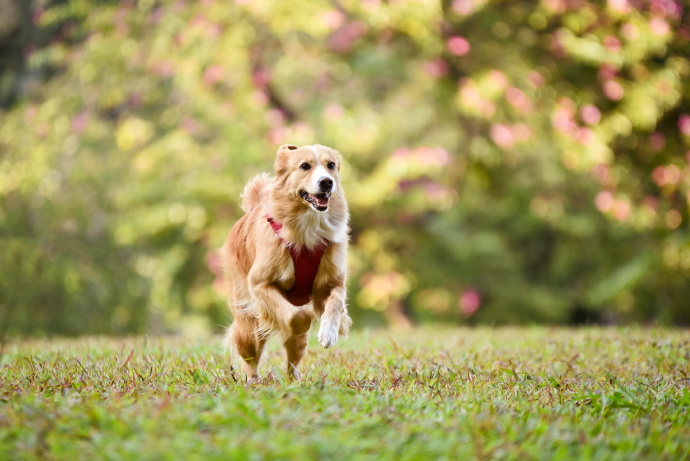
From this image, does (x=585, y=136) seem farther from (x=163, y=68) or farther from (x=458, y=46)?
(x=163, y=68)

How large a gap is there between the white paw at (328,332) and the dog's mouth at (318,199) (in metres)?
0.72

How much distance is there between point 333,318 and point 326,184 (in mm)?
859

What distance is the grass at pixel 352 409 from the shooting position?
2643mm

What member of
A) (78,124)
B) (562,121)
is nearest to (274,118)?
(78,124)

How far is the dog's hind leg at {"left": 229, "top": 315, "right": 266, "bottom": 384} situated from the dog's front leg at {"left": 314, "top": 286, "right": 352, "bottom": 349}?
0.51m

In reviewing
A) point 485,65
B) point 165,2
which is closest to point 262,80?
point 165,2

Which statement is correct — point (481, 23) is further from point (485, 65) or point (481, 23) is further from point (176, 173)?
point (176, 173)

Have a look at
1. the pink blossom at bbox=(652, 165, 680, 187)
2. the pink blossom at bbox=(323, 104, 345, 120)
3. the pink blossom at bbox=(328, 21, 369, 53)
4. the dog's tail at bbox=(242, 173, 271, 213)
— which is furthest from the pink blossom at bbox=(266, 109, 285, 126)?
the pink blossom at bbox=(652, 165, 680, 187)

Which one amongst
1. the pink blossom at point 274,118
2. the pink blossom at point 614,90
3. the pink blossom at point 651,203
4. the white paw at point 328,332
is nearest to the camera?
the white paw at point 328,332

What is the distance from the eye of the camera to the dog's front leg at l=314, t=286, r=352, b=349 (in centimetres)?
407

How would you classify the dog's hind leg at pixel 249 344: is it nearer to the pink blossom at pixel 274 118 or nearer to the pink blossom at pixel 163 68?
the pink blossom at pixel 274 118

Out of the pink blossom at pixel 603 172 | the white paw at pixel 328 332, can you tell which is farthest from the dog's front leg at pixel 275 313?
the pink blossom at pixel 603 172

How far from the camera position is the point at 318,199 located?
4445mm

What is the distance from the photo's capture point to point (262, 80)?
36.3ft
